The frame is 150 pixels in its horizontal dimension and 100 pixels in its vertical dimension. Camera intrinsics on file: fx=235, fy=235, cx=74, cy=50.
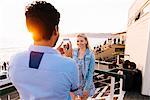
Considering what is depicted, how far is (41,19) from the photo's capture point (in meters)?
1.19

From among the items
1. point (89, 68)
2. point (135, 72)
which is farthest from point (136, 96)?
point (89, 68)

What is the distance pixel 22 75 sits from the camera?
1207mm

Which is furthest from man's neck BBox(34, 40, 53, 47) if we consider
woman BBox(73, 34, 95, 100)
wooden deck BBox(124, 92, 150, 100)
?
wooden deck BBox(124, 92, 150, 100)

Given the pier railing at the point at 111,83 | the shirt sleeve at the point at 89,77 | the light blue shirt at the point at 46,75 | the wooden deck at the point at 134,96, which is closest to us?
the light blue shirt at the point at 46,75

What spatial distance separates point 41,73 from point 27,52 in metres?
0.14

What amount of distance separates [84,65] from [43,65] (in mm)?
2176

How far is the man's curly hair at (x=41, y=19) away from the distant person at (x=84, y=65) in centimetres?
205

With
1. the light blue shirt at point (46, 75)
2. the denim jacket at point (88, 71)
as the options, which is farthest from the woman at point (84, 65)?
the light blue shirt at point (46, 75)

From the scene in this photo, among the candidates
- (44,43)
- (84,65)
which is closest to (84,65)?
(84,65)

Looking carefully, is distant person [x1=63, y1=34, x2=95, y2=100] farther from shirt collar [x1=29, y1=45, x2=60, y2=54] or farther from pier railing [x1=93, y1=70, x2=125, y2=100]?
shirt collar [x1=29, y1=45, x2=60, y2=54]

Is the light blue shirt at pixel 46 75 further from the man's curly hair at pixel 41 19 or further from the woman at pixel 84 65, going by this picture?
the woman at pixel 84 65

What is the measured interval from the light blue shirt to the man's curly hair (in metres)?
0.07

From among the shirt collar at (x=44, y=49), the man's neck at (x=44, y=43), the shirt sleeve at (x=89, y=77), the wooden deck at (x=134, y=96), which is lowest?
the wooden deck at (x=134, y=96)

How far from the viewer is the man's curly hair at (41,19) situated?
119 cm
